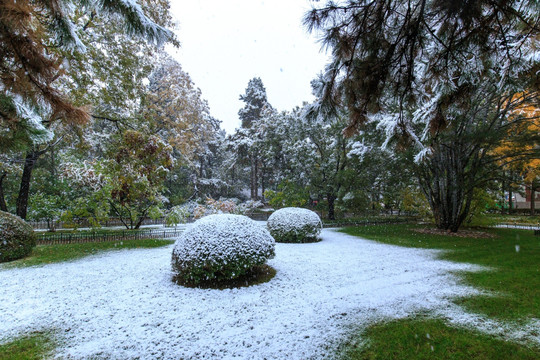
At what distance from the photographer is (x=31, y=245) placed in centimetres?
880

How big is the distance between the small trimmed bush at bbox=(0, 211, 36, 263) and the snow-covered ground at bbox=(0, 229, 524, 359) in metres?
1.26

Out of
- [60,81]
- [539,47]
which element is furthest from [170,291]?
[60,81]

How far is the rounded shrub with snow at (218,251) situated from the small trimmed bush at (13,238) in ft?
18.1

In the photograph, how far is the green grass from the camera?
336 centimetres

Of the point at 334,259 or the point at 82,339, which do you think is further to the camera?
the point at 334,259

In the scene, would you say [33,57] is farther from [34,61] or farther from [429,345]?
[429,345]

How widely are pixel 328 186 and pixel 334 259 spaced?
11.9m

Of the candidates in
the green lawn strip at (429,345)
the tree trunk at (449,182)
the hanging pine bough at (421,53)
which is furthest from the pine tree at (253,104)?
the green lawn strip at (429,345)

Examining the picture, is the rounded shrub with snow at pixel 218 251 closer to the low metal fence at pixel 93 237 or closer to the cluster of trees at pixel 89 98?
the cluster of trees at pixel 89 98

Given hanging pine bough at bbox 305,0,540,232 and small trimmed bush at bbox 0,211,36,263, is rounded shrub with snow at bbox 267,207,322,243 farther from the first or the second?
small trimmed bush at bbox 0,211,36,263

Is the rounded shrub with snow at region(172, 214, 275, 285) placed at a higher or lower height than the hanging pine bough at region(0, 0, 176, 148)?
lower

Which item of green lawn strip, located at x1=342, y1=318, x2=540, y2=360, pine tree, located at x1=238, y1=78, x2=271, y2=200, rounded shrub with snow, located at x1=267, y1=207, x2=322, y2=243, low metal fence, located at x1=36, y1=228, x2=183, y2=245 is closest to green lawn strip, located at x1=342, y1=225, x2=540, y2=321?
green lawn strip, located at x1=342, y1=318, x2=540, y2=360

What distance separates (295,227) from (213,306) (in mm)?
7250

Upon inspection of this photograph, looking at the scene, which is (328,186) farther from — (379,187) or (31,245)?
(31,245)
